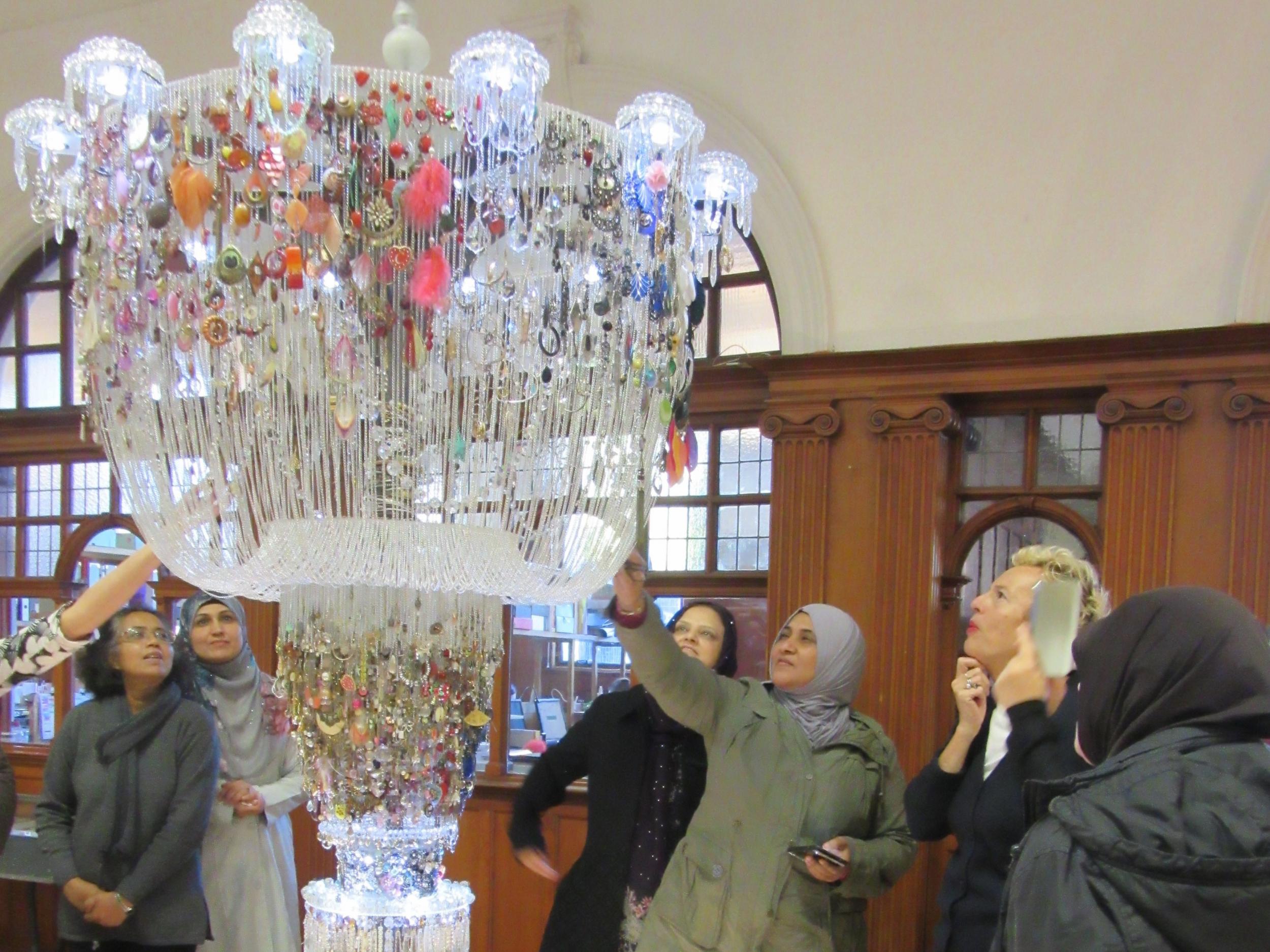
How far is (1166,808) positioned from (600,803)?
1.49 metres

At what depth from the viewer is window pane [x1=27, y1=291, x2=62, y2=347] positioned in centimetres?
492

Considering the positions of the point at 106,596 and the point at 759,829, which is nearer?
the point at 106,596

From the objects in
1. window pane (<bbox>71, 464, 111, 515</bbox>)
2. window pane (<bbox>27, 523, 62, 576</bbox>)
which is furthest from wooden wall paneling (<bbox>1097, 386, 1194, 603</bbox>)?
window pane (<bbox>27, 523, 62, 576</bbox>)

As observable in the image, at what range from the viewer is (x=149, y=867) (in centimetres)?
277

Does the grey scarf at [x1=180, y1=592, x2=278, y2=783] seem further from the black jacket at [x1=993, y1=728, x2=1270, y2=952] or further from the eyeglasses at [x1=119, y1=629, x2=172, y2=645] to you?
the black jacket at [x1=993, y1=728, x2=1270, y2=952]

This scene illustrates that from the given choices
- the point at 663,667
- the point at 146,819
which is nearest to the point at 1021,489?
the point at 663,667

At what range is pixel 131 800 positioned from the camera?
285 centimetres

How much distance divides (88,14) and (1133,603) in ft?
15.5

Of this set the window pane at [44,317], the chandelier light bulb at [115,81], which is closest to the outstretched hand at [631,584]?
the chandelier light bulb at [115,81]

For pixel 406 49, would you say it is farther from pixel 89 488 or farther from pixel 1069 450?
pixel 89 488

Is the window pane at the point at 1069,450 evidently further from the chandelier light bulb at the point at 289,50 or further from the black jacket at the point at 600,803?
the chandelier light bulb at the point at 289,50

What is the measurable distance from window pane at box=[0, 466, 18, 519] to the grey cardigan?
7.96 feet

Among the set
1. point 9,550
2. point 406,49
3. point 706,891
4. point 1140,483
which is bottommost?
point 706,891

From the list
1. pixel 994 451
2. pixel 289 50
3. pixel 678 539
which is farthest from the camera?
pixel 678 539
